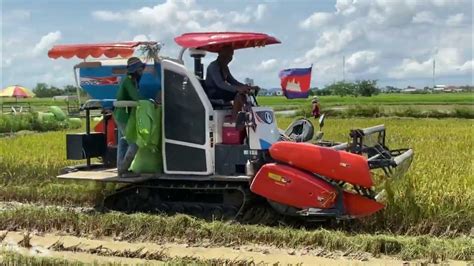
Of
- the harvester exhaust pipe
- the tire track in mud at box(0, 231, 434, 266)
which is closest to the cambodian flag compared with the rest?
the harvester exhaust pipe

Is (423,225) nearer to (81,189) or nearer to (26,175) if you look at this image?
(81,189)

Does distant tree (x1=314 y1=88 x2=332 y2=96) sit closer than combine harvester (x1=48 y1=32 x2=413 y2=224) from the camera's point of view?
No

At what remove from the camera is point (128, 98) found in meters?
7.91

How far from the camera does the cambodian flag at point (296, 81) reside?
826cm

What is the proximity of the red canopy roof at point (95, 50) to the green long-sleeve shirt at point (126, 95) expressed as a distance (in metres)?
0.36

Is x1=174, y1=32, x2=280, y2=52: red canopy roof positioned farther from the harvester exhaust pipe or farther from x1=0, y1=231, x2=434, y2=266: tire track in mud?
x1=0, y1=231, x2=434, y2=266: tire track in mud

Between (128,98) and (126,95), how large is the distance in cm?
5

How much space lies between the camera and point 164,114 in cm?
772

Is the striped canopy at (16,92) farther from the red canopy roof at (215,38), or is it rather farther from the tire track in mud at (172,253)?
the tire track in mud at (172,253)

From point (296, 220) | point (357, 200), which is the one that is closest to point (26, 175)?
point (296, 220)

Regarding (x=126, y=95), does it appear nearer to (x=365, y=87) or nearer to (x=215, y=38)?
(x=215, y=38)

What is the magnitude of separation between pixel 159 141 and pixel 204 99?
2.80 ft

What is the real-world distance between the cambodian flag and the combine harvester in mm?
495

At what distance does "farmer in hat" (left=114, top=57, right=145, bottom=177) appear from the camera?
7.77 m
